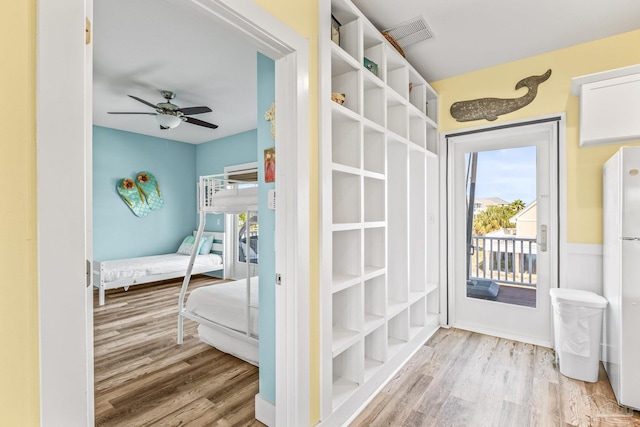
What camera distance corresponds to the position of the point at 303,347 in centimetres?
156

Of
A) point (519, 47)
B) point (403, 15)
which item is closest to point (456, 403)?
point (403, 15)

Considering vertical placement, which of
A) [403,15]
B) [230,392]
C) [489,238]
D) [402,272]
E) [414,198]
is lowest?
[230,392]

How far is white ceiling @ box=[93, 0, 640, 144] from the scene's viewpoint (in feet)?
6.95

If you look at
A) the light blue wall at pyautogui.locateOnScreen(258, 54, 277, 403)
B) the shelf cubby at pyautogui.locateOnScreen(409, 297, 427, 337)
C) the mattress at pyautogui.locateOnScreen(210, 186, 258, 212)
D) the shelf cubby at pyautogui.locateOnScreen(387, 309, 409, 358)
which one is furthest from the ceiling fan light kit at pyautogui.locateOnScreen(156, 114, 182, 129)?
the shelf cubby at pyautogui.locateOnScreen(409, 297, 427, 337)

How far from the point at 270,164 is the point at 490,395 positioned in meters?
2.09

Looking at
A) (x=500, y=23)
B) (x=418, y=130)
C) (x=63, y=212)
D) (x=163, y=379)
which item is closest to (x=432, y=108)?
(x=418, y=130)

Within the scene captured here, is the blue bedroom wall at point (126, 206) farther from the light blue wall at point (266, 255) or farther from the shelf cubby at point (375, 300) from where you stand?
the shelf cubby at point (375, 300)

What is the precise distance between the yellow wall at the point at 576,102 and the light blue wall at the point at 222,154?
3816 millimetres

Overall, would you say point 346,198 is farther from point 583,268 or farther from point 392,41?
point 583,268

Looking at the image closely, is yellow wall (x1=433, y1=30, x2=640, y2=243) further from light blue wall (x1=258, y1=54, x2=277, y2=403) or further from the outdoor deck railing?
light blue wall (x1=258, y1=54, x2=277, y2=403)

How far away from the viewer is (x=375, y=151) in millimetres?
2291

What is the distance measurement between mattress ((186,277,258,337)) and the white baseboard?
0.62m

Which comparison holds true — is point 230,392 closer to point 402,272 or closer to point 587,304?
point 402,272

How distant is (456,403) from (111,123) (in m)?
5.74
